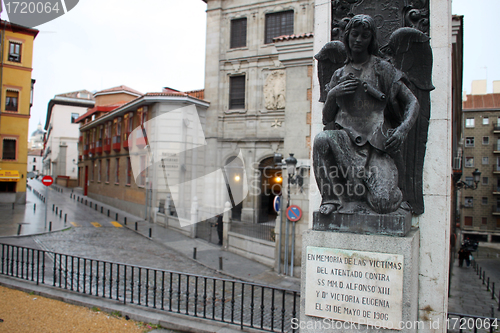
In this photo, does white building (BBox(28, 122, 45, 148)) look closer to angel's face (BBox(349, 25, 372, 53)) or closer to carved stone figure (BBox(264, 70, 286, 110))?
carved stone figure (BBox(264, 70, 286, 110))

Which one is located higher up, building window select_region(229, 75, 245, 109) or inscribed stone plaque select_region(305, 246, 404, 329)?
building window select_region(229, 75, 245, 109)

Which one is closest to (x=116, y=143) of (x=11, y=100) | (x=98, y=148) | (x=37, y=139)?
(x=98, y=148)

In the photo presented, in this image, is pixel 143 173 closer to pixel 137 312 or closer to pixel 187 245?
pixel 187 245

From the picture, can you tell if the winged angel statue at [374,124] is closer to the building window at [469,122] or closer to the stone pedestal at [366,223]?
the stone pedestal at [366,223]

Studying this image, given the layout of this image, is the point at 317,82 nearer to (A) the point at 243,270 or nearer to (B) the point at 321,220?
(B) the point at 321,220

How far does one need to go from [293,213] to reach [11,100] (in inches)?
1178

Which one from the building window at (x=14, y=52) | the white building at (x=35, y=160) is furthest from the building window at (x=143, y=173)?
the white building at (x=35, y=160)

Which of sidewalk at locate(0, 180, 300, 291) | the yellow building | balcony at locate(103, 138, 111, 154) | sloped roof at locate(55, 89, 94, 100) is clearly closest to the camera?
sidewalk at locate(0, 180, 300, 291)

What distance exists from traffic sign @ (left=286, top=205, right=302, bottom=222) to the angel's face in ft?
29.1

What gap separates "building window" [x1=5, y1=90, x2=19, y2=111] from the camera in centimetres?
3050

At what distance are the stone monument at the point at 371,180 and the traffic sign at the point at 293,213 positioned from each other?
26.4 feet

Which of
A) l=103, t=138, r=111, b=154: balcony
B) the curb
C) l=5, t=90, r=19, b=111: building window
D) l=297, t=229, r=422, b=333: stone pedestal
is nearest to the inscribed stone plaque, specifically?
l=297, t=229, r=422, b=333: stone pedestal

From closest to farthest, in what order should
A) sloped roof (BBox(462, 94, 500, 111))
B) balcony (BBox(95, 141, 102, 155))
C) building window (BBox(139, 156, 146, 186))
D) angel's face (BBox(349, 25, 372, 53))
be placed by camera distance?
angel's face (BBox(349, 25, 372, 53)) < building window (BBox(139, 156, 146, 186)) < balcony (BBox(95, 141, 102, 155)) < sloped roof (BBox(462, 94, 500, 111))

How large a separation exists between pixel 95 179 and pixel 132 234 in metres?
20.6
